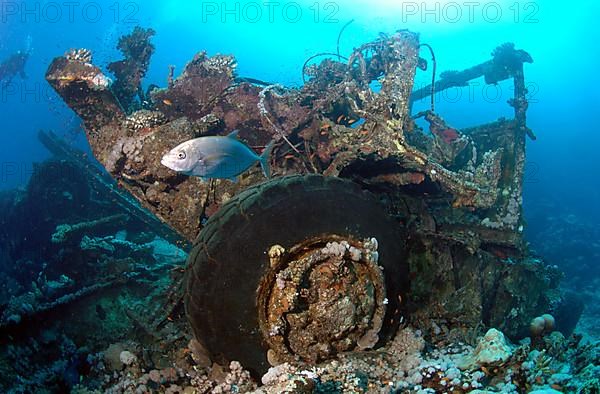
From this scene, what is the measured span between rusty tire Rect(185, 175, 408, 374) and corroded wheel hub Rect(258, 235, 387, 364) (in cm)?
9

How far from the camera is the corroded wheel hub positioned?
3086mm

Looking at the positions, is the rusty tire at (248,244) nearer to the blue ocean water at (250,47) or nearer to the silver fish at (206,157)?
the silver fish at (206,157)

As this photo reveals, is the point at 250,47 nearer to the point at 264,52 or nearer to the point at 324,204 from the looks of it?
the point at 264,52

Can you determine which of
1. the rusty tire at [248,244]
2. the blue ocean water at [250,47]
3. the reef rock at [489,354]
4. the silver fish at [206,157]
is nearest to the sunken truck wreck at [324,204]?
the rusty tire at [248,244]

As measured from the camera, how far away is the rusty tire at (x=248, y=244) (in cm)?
298

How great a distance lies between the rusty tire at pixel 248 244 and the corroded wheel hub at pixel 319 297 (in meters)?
0.09

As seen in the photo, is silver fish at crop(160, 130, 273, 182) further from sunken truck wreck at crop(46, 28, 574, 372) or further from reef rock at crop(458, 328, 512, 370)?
reef rock at crop(458, 328, 512, 370)

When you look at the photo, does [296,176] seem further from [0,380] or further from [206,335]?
[0,380]

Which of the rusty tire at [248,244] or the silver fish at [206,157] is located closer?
the rusty tire at [248,244]

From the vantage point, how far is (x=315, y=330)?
3.22 metres

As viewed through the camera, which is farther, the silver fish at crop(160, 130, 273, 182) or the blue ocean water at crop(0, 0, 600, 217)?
the blue ocean water at crop(0, 0, 600, 217)

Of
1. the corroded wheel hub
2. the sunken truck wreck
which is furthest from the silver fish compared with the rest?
the corroded wheel hub

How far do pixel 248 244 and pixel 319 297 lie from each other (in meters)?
0.80

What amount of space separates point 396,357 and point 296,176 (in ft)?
6.21
